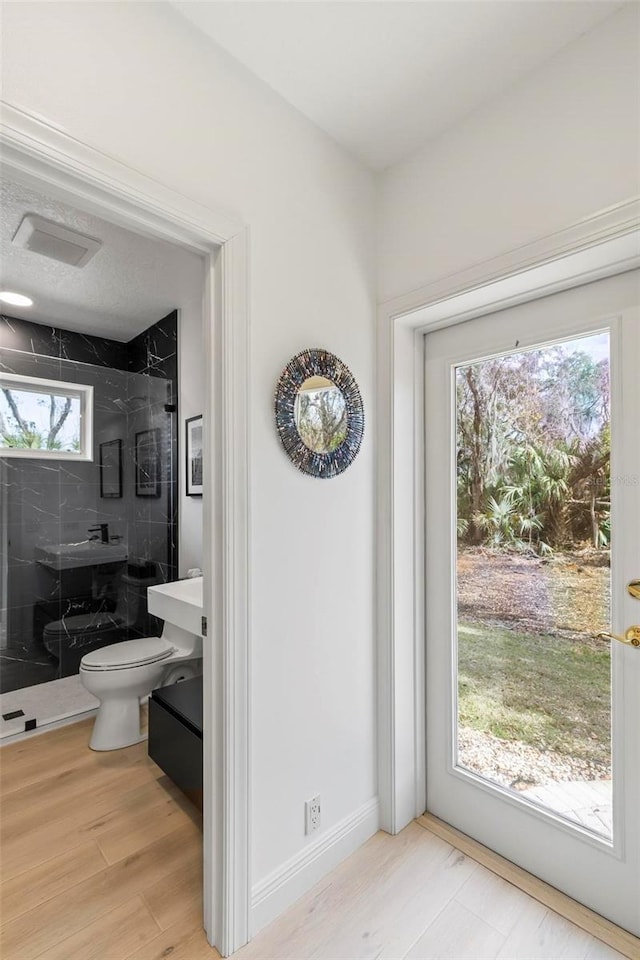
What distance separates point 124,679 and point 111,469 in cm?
152

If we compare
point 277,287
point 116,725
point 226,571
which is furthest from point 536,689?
point 116,725

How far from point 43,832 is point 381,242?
8.76 feet

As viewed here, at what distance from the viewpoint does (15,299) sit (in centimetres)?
276

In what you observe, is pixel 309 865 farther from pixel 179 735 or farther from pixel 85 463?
pixel 85 463

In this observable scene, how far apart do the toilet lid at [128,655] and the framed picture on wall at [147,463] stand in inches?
39.4

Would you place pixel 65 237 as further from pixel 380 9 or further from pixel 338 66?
pixel 380 9

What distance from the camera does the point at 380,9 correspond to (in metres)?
1.23

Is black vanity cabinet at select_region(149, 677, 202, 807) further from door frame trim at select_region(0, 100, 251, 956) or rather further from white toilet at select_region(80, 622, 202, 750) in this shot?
door frame trim at select_region(0, 100, 251, 956)

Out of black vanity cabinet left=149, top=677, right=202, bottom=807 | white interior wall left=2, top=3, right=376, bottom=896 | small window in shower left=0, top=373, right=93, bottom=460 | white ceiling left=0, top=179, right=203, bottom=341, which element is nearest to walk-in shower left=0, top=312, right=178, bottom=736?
small window in shower left=0, top=373, right=93, bottom=460

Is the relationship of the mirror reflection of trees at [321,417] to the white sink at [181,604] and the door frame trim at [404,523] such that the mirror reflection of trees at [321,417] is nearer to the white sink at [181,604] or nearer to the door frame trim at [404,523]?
the door frame trim at [404,523]

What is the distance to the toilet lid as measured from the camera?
2.30 metres

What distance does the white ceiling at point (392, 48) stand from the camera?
1.22m

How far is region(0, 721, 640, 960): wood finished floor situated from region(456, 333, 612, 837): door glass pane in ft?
1.12

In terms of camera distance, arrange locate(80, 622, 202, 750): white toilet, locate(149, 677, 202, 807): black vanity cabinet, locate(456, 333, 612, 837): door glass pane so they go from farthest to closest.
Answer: locate(80, 622, 202, 750): white toilet
locate(149, 677, 202, 807): black vanity cabinet
locate(456, 333, 612, 837): door glass pane
